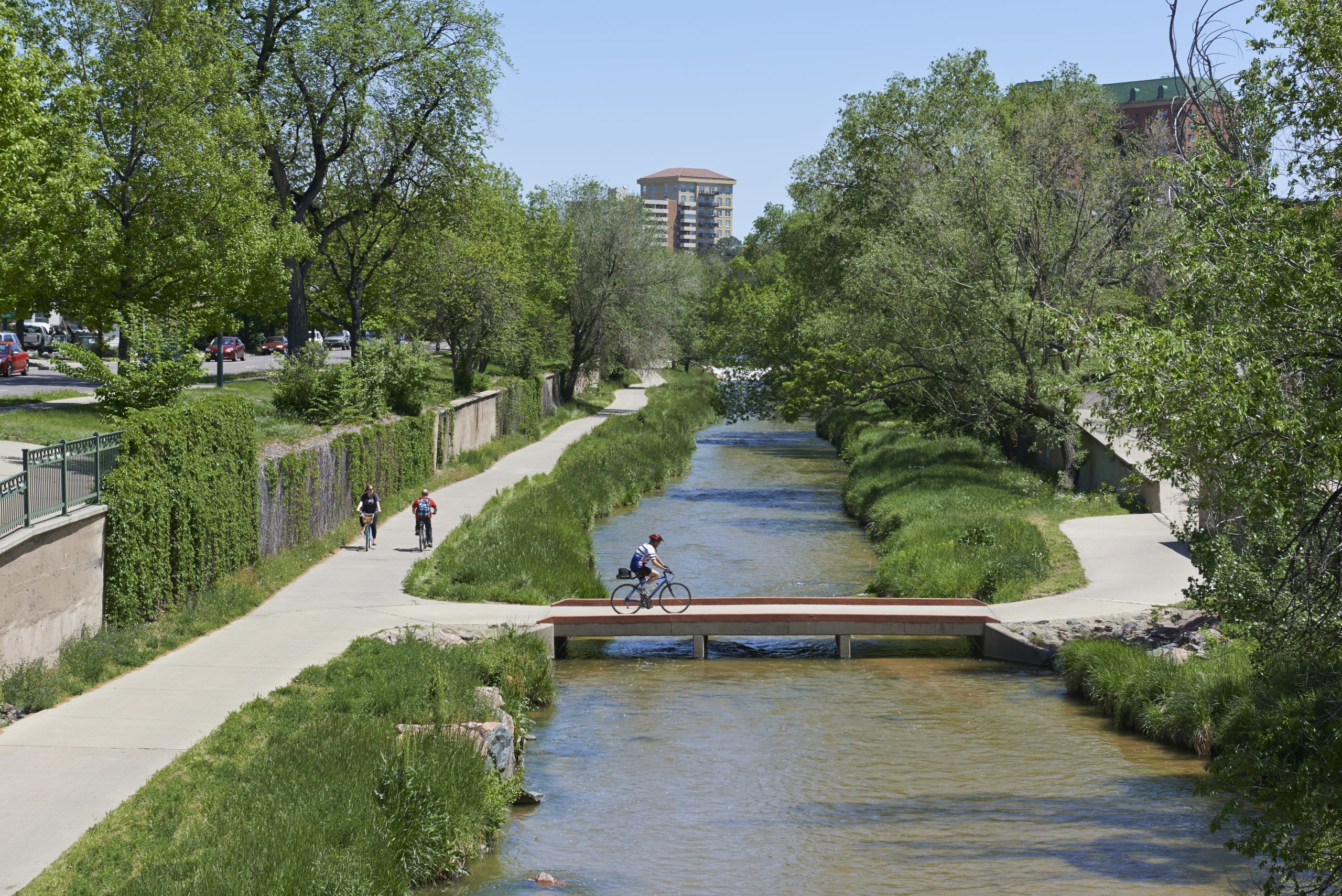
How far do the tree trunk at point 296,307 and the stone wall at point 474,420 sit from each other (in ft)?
18.9

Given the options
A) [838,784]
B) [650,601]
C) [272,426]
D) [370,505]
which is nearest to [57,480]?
[650,601]

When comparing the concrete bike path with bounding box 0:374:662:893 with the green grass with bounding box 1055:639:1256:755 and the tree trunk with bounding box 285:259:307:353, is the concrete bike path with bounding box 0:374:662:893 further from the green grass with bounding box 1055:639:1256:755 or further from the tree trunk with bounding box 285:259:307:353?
the tree trunk with bounding box 285:259:307:353

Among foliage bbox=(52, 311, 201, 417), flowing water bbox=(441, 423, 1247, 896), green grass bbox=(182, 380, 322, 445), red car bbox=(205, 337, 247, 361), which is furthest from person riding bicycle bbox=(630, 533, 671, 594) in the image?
red car bbox=(205, 337, 247, 361)

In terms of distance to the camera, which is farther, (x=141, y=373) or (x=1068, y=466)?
(x=1068, y=466)

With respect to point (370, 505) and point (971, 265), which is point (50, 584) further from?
point (971, 265)

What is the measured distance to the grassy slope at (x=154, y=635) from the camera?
14.9 meters

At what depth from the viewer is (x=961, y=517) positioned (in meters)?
30.3

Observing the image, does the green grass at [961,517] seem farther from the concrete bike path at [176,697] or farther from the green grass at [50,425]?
the green grass at [50,425]

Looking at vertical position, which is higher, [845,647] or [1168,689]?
[1168,689]

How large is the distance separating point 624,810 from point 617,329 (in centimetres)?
5734

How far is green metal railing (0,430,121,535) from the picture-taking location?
52.0 ft

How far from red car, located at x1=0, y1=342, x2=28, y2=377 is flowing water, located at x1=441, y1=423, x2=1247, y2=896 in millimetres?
35414

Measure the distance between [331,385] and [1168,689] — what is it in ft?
74.5

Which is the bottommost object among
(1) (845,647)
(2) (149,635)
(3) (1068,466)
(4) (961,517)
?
(1) (845,647)
